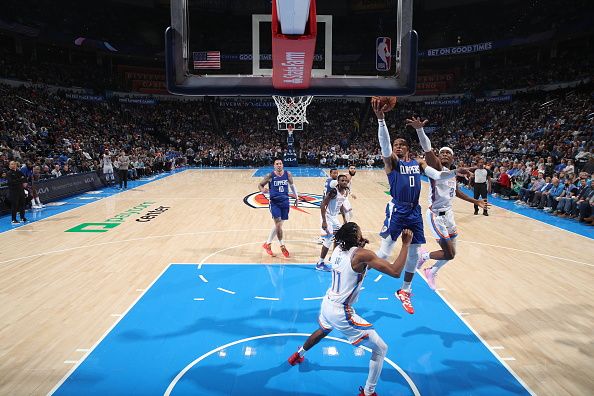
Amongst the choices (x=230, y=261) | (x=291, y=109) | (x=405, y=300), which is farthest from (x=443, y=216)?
(x=291, y=109)

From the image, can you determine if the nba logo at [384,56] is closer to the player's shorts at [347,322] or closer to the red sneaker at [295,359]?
the player's shorts at [347,322]

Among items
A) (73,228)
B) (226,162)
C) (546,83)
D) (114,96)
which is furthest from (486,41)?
(73,228)

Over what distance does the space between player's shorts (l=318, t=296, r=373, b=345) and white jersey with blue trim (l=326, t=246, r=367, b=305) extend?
0.22ft

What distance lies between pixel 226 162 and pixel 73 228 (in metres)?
20.6

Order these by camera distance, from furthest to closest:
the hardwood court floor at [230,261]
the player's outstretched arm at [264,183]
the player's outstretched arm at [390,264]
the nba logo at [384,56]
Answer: the player's outstretched arm at [264,183]
the nba logo at [384,56]
the hardwood court floor at [230,261]
the player's outstretched arm at [390,264]

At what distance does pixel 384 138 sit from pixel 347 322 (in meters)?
2.22

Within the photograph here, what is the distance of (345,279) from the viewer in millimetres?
3967

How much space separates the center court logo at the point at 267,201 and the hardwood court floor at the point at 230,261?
28.4 inches

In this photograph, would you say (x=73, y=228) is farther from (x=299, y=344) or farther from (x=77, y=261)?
(x=299, y=344)

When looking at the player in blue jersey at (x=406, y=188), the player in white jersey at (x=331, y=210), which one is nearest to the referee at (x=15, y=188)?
the player in white jersey at (x=331, y=210)

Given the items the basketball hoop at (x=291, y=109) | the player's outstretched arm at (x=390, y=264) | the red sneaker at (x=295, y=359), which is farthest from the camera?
the basketball hoop at (x=291, y=109)

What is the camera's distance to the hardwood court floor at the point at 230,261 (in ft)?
15.8

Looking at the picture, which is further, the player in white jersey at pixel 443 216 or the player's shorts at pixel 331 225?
the player's shorts at pixel 331 225

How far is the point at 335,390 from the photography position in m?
4.19
